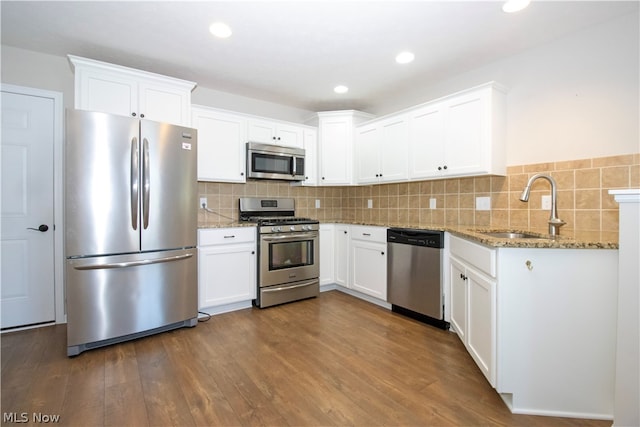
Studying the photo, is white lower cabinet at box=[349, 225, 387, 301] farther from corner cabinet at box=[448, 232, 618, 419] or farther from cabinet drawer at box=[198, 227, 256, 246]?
corner cabinet at box=[448, 232, 618, 419]

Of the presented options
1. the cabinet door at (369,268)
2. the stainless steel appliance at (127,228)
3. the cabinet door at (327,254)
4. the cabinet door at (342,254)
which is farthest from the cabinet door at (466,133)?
the stainless steel appliance at (127,228)

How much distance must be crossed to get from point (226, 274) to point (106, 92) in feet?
6.33

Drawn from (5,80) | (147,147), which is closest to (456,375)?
(147,147)

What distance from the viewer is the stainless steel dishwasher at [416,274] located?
2719 mm

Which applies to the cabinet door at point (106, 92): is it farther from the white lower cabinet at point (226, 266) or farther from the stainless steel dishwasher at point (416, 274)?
the stainless steel dishwasher at point (416, 274)

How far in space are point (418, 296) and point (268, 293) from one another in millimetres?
1539

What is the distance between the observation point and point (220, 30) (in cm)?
230

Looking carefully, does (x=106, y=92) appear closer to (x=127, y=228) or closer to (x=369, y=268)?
(x=127, y=228)

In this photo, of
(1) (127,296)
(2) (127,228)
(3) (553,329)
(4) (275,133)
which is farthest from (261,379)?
(4) (275,133)

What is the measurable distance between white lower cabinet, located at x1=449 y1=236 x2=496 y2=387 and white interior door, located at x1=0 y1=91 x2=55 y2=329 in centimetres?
360

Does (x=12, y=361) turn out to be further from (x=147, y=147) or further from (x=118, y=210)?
(x=147, y=147)

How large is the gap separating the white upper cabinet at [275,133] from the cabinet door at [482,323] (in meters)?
2.53

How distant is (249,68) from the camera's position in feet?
9.69

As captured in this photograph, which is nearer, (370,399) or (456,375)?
(370,399)
